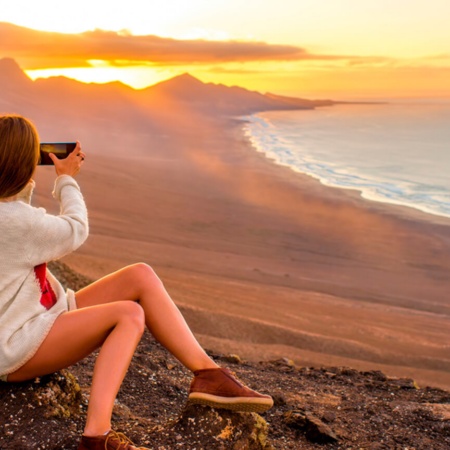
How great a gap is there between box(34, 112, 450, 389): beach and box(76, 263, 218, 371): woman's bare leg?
3973 millimetres

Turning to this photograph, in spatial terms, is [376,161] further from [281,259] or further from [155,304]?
[155,304]

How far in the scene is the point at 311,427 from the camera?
390 centimetres

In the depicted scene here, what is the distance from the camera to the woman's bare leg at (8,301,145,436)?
287 cm

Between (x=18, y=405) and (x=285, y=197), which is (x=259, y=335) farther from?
(x=285, y=197)

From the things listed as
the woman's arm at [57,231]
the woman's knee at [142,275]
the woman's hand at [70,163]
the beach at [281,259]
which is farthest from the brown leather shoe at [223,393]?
the beach at [281,259]

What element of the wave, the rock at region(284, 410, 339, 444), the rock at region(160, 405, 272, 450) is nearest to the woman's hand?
the rock at region(160, 405, 272, 450)

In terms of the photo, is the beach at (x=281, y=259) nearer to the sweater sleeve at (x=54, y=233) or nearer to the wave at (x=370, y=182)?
the wave at (x=370, y=182)

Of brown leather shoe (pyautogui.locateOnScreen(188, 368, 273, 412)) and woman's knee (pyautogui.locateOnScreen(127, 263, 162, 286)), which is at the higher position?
woman's knee (pyautogui.locateOnScreen(127, 263, 162, 286))

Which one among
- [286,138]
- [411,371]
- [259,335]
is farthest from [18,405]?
[286,138]

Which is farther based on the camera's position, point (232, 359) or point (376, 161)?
point (376, 161)

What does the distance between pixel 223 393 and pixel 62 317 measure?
2.68ft

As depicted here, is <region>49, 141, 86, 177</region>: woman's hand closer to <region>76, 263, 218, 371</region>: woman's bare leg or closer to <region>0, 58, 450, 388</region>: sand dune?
<region>76, 263, 218, 371</region>: woman's bare leg

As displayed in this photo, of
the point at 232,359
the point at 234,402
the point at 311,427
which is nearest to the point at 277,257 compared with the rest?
the point at 232,359

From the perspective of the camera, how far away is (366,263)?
1433cm
